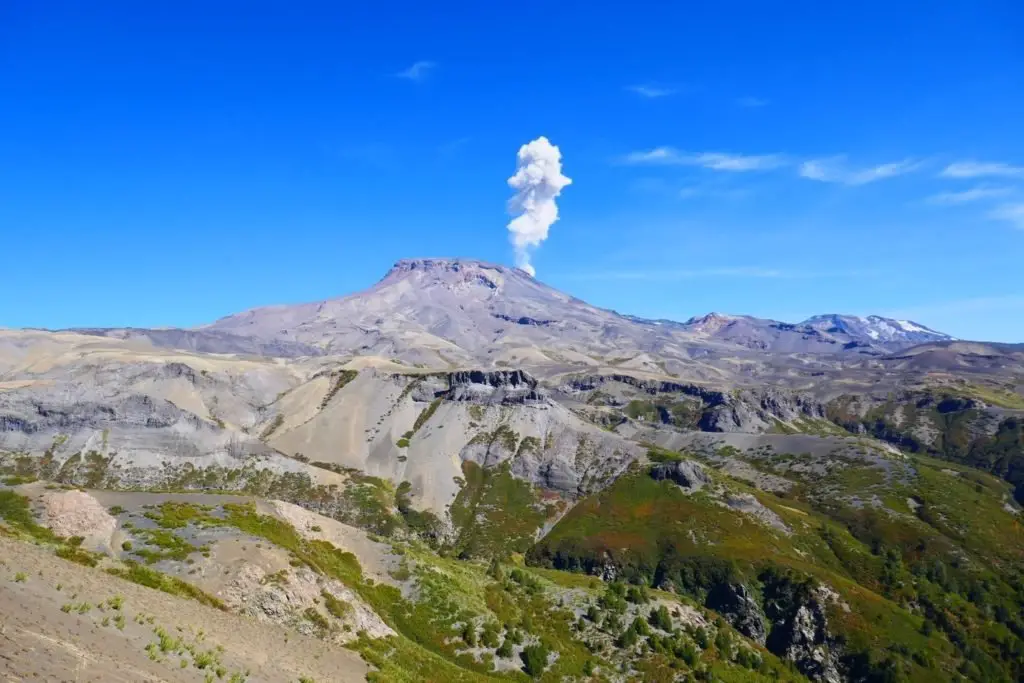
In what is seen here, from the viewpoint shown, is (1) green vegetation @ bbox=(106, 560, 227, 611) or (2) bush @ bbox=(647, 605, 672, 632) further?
(2) bush @ bbox=(647, 605, 672, 632)

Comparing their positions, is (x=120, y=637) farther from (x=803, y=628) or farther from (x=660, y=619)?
(x=803, y=628)

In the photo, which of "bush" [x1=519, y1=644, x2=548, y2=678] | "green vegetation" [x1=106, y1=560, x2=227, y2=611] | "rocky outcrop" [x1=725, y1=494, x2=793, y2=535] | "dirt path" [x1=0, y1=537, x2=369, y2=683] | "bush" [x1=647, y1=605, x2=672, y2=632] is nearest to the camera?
"dirt path" [x1=0, y1=537, x2=369, y2=683]

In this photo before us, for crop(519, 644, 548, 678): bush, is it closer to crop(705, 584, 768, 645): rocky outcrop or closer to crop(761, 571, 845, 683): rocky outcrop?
crop(761, 571, 845, 683): rocky outcrop

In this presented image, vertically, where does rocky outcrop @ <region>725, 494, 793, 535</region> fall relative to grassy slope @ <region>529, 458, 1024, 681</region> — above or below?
above

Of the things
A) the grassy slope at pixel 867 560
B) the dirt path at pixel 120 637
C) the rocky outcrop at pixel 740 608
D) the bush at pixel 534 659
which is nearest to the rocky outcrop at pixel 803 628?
the rocky outcrop at pixel 740 608

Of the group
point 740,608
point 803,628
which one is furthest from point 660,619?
point 740,608

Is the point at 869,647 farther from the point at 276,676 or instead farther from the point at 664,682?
the point at 276,676

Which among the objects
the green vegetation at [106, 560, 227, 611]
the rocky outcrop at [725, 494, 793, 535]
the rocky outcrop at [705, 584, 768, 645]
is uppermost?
the green vegetation at [106, 560, 227, 611]

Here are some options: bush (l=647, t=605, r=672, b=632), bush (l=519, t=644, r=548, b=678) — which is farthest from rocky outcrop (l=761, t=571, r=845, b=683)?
bush (l=519, t=644, r=548, b=678)
